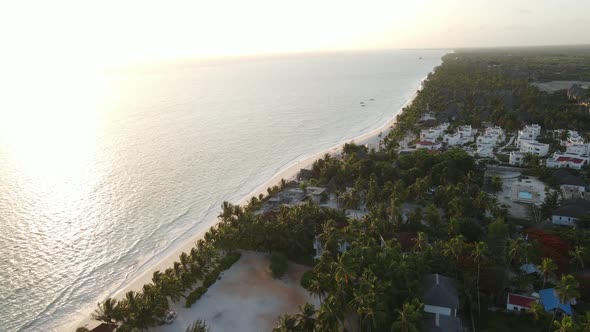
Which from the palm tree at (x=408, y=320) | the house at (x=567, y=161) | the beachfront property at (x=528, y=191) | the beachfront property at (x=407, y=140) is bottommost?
the beachfront property at (x=528, y=191)

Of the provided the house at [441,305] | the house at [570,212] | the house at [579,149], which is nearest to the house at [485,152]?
the house at [579,149]

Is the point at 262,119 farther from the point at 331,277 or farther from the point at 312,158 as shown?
the point at 331,277

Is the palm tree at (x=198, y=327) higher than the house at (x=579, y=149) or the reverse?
the reverse

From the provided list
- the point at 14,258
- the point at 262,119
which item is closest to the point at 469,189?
the point at 14,258

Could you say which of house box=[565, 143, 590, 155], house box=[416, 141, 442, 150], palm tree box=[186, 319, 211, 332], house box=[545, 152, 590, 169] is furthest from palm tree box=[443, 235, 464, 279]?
house box=[565, 143, 590, 155]

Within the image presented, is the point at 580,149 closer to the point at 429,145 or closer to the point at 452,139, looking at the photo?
the point at 452,139

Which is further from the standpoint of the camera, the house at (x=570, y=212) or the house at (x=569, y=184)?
the house at (x=569, y=184)

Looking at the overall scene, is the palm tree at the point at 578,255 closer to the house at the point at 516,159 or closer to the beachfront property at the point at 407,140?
the house at the point at 516,159
